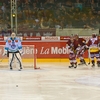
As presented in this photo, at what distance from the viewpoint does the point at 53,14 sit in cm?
2078

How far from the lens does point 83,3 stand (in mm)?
22250

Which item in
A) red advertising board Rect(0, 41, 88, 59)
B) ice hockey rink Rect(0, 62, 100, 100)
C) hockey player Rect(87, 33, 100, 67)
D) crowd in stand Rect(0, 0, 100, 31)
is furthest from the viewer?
crowd in stand Rect(0, 0, 100, 31)

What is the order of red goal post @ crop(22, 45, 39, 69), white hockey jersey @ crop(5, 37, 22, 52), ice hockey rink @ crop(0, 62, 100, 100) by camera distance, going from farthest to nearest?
red goal post @ crop(22, 45, 39, 69)
white hockey jersey @ crop(5, 37, 22, 52)
ice hockey rink @ crop(0, 62, 100, 100)

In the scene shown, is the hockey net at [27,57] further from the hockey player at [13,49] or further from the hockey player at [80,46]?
the hockey player at [80,46]

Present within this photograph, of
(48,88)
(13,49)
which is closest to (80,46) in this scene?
(13,49)

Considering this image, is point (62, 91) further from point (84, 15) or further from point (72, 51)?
point (84, 15)

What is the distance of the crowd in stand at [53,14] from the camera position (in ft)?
64.0

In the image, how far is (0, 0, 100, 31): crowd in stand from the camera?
19.5 meters

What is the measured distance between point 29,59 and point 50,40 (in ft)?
12.7

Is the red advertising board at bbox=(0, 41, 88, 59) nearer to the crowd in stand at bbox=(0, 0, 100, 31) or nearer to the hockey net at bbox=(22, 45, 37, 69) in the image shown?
the crowd in stand at bbox=(0, 0, 100, 31)

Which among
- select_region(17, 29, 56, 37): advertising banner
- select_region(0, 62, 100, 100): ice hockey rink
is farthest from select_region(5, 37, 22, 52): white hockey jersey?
select_region(17, 29, 56, 37): advertising banner

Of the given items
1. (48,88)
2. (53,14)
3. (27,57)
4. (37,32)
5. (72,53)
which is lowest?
(48,88)

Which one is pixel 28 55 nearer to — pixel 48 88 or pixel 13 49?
pixel 13 49

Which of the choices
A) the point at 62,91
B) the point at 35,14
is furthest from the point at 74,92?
the point at 35,14
